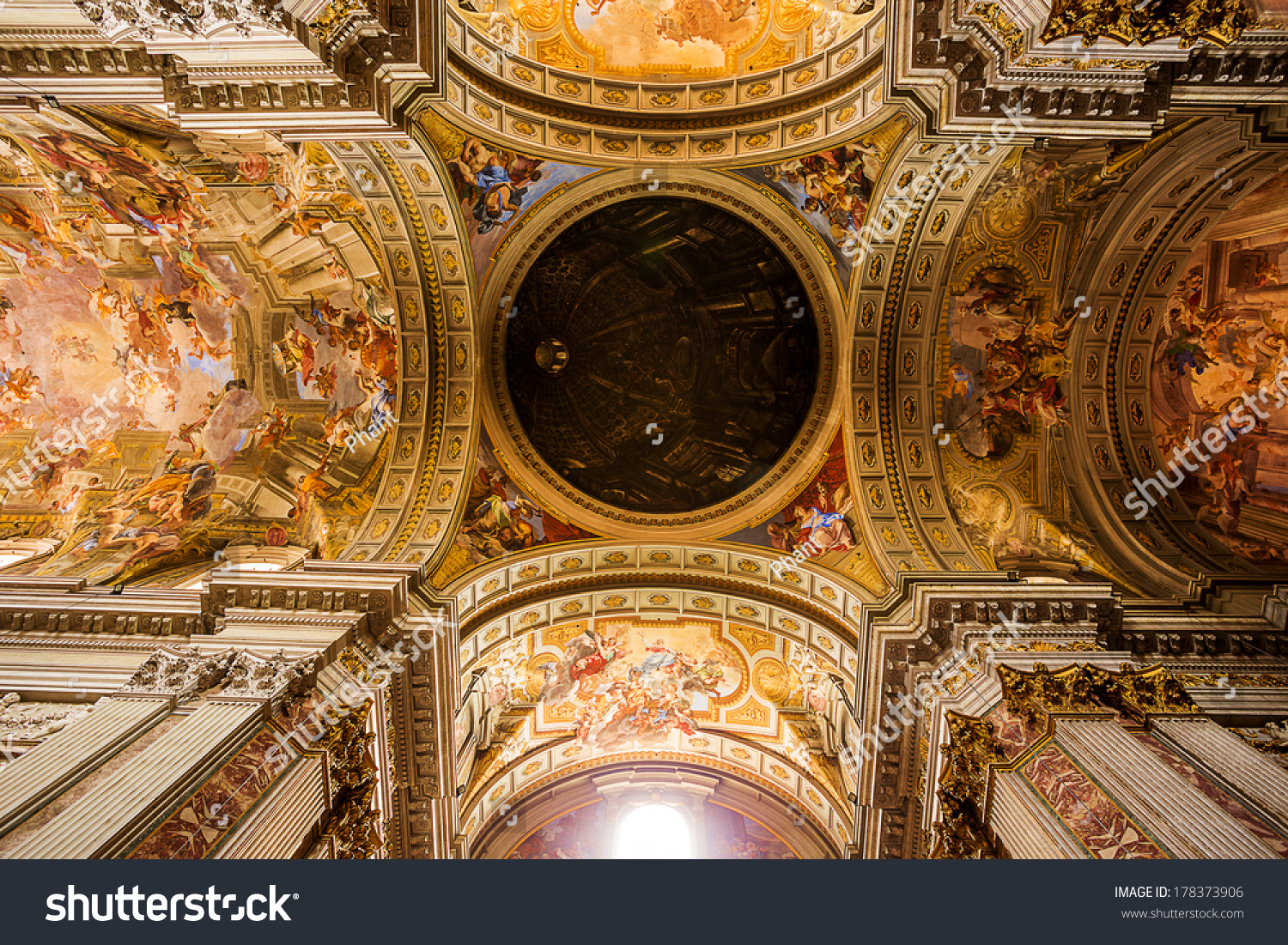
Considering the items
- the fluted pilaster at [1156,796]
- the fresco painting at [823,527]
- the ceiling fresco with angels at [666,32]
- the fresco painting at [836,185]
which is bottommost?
the fluted pilaster at [1156,796]

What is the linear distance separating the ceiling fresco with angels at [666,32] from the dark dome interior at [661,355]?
2247 millimetres

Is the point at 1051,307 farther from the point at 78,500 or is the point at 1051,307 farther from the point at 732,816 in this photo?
the point at 78,500

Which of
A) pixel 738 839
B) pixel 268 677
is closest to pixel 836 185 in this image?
pixel 268 677

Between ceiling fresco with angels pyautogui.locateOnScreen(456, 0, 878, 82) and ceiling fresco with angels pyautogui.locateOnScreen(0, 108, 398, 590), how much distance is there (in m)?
3.85

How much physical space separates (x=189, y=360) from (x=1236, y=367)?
58.8 feet

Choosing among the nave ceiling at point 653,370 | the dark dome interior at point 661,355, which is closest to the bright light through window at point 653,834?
the nave ceiling at point 653,370

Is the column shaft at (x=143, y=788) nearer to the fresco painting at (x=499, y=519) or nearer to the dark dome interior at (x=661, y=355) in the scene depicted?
the fresco painting at (x=499, y=519)

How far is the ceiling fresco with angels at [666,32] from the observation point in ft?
35.3

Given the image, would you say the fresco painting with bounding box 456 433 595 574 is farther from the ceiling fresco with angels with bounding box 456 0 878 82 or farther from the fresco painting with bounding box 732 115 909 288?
the fresco painting with bounding box 732 115 909 288

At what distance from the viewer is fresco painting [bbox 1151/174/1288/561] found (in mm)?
10875

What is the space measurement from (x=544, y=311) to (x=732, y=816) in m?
10.8

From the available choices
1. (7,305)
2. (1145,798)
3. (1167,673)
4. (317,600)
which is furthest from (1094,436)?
(7,305)

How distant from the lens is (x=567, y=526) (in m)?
13.2

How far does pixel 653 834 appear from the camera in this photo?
14.0 m
